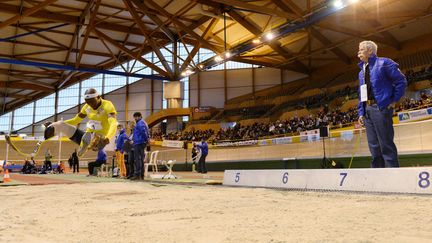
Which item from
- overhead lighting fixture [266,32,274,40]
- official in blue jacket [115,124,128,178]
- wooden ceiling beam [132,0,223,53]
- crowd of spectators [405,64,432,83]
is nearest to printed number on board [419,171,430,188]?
official in blue jacket [115,124,128,178]

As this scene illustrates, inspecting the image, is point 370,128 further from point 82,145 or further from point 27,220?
point 82,145

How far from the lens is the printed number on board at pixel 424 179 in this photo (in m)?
3.83

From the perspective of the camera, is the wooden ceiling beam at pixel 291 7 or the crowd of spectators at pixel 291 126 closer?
the crowd of spectators at pixel 291 126

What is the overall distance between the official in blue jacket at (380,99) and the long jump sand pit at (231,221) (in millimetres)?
937

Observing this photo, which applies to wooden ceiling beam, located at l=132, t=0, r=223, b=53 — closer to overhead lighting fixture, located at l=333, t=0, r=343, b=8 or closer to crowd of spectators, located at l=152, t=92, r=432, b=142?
crowd of spectators, located at l=152, t=92, r=432, b=142

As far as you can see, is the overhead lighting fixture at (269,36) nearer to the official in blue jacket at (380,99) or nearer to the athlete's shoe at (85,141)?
the athlete's shoe at (85,141)

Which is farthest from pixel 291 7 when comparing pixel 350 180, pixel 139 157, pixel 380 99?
pixel 350 180

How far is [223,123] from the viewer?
32531mm

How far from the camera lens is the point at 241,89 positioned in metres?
36.3

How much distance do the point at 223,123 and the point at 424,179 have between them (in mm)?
28700

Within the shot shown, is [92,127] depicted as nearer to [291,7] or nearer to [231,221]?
[231,221]

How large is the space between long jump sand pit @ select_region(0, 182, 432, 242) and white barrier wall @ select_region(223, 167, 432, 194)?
350mm

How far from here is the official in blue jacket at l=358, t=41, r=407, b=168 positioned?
4484mm

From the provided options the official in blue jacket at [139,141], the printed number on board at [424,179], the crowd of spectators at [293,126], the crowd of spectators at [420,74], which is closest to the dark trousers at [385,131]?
the printed number on board at [424,179]
